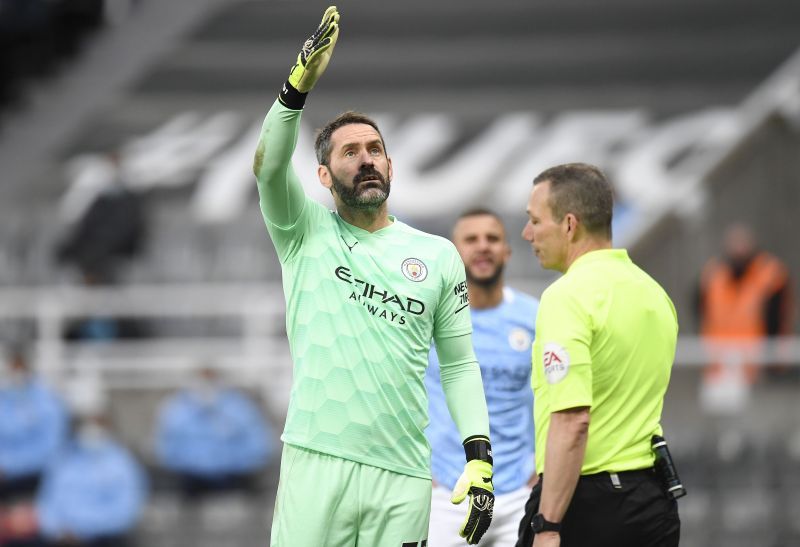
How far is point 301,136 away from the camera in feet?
55.2

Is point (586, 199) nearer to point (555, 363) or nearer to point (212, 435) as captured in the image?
point (555, 363)

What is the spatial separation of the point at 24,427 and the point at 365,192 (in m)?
8.28

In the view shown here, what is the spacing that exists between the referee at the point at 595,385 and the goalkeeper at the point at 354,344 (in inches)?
11.6

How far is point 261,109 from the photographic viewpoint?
58.0 feet

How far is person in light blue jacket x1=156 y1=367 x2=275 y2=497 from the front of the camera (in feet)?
40.1

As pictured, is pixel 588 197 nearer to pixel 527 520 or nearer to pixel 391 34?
pixel 527 520

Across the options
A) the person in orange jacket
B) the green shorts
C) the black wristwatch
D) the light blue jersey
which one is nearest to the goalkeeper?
the green shorts

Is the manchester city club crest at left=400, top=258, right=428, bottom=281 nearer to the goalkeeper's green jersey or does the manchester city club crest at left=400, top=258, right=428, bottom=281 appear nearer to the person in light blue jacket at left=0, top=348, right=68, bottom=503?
the goalkeeper's green jersey

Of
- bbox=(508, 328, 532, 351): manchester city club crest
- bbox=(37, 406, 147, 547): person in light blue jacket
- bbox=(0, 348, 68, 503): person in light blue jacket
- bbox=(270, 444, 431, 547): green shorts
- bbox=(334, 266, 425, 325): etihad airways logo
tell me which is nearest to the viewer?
bbox=(270, 444, 431, 547): green shorts

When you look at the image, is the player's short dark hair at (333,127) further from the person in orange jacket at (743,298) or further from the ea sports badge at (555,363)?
the person in orange jacket at (743,298)

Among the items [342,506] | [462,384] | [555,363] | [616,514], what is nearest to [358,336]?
[462,384]

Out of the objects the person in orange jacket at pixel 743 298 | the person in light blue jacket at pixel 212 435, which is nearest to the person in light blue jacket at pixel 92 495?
the person in light blue jacket at pixel 212 435

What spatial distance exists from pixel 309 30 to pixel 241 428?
6699 millimetres

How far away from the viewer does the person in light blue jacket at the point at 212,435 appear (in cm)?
1222
